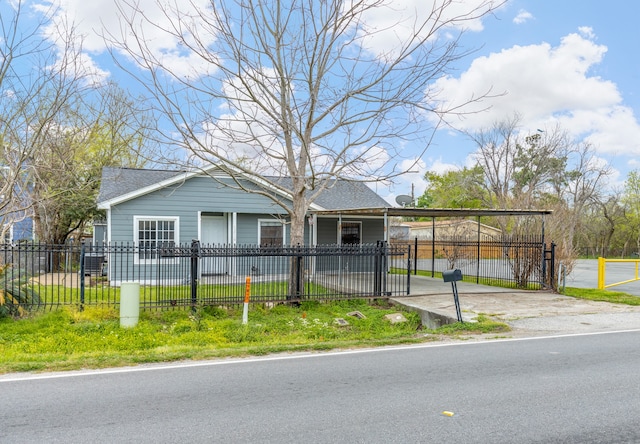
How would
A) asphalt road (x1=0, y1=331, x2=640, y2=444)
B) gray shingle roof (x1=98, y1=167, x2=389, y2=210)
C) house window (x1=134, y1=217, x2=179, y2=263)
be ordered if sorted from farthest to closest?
1. gray shingle roof (x1=98, y1=167, x2=389, y2=210)
2. house window (x1=134, y1=217, x2=179, y2=263)
3. asphalt road (x1=0, y1=331, x2=640, y2=444)

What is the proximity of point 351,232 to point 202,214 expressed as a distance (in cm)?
616

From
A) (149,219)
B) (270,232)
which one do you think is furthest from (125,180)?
(270,232)

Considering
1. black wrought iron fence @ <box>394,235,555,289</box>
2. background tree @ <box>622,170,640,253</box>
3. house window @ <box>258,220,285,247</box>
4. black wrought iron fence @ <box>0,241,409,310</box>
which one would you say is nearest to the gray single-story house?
house window @ <box>258,220,285,247</box>

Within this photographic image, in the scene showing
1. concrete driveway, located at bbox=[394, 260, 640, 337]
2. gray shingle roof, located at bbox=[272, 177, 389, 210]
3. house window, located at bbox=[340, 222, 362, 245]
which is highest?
gray shingle roof, located at bbox=[272, 177, 389, 210]

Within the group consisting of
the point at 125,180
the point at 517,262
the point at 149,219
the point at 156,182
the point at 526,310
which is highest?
the point at 125,180

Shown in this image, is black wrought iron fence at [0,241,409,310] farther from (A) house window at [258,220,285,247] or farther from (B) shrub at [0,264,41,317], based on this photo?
(A) house window at [258,220,285,247]

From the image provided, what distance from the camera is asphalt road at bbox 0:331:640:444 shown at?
4.25 meters

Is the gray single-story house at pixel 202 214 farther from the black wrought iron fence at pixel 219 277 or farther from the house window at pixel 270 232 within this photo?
the black wrought iron fence at pixel 219 277

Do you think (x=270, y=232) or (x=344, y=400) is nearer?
(x=344, y=400)

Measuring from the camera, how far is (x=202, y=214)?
17.7 metres

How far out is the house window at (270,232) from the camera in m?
18.1

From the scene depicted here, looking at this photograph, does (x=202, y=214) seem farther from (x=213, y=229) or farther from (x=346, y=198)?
(x=346, y=198)

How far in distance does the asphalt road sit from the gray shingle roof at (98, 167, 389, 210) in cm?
804

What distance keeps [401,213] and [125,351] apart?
29.2 ft
